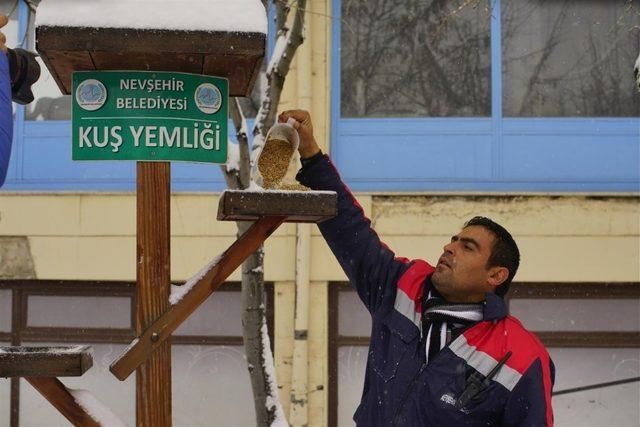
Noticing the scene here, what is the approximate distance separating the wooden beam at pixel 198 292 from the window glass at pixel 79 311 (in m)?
5.23

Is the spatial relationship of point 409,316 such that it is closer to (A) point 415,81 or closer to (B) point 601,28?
(A) point 415,81

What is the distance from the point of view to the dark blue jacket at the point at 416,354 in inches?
112

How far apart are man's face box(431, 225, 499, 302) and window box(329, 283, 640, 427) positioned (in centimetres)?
476

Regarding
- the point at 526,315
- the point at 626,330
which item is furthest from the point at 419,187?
the point at 626,330

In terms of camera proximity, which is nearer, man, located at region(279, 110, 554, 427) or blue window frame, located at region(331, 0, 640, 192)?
man, located at region(279, 110, 554, 427)

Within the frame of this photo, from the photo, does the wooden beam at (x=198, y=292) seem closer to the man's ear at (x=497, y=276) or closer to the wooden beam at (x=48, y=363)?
the wooden beam at (x=48, y=363)

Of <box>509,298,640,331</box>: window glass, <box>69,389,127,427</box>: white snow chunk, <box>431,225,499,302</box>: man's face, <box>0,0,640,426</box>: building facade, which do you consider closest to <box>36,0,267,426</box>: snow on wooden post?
<box>69,389,127,427</box>: white snow chunk

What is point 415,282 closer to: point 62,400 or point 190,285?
point 190,285

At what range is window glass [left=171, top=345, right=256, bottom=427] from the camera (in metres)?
7.96

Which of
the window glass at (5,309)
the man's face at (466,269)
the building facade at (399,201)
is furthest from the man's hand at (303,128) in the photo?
the window glass at (5,309)

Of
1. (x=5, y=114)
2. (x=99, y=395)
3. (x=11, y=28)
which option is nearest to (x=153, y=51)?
(x=5, y=114)

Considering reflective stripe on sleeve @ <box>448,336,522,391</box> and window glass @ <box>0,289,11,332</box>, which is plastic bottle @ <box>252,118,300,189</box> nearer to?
reflective stripe on sleeve @ <box>448,336,522,391</box>

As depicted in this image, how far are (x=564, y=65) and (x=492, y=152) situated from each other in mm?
1064

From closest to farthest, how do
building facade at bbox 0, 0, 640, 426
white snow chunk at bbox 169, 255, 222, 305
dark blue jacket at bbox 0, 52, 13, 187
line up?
dark blue jacket at bbox 0, 52, 13, 187 → white snow chunk at bbox 169, 255, 222, 305 → building facade at bbox 0, 0, 640, 426
